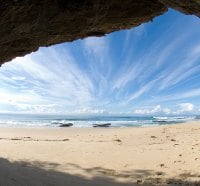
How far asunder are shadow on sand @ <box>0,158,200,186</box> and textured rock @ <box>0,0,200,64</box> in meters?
2.59

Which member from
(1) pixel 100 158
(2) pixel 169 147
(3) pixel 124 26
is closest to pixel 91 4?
(3) pixel 124 26

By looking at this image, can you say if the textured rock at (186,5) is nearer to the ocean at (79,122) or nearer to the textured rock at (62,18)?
the textured rock at (62,18)

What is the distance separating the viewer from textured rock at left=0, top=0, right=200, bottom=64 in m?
Result: 6.80

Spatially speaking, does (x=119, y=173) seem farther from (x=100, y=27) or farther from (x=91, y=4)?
(x=91, y=4)

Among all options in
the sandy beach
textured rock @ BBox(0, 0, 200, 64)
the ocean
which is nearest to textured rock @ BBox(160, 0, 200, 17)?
textured rock @ BBox(0, 0, 200, 64)

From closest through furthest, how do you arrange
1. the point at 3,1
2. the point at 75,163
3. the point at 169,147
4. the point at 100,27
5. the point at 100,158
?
the point at 3,1
the point at 100,27
the point at 75,163
the point at 100,158
the point at 169,147

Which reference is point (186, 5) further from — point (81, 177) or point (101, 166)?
point (101, 166)

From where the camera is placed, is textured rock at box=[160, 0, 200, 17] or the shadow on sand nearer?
textured rock at box=[160, 0, 200, 17]

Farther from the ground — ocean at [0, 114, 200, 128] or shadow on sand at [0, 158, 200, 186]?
ocean at [0, 114, 200, 128]

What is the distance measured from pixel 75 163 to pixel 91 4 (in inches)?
232

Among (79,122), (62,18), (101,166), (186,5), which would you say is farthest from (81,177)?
(79,122)

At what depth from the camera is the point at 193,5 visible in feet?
17.9

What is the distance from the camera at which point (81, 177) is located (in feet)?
30.7

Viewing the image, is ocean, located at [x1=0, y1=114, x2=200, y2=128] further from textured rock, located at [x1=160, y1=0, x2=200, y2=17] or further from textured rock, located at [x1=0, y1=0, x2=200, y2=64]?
textured rock, located at [x1=160, y1=0, x2=200, y2=17]
